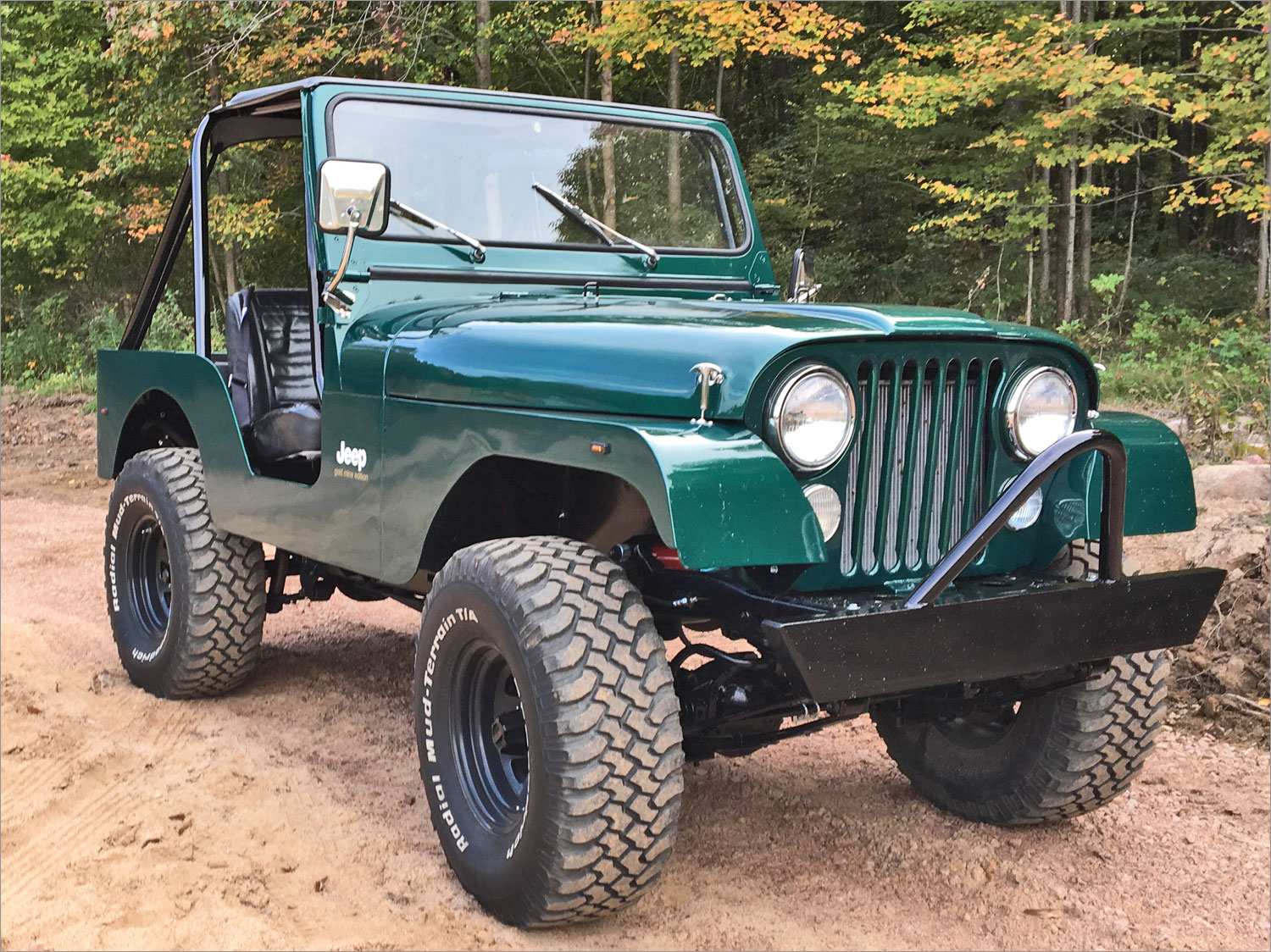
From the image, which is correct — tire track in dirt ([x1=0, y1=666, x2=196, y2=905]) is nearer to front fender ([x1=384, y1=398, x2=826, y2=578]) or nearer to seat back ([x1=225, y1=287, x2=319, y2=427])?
seat back ([x1=225, y1=287, x2=319, y2=427])

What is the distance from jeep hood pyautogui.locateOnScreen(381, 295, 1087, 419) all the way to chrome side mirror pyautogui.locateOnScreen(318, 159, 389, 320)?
313mm

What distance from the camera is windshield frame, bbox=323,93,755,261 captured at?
3.96 metres

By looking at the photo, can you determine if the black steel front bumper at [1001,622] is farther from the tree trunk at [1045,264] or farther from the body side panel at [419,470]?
the tree trunk at [1045,264]

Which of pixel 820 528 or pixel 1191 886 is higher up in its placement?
pixel 820 528

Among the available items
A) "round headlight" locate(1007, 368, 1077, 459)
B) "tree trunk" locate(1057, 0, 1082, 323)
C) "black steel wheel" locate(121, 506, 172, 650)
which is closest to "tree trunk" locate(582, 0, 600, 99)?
"tree trunk" locate(1057, 0, 1082, 323)

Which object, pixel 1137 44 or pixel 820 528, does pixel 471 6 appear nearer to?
pixel 1137 44

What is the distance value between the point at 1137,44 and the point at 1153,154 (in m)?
4.81

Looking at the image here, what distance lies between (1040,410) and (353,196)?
6.17 feet

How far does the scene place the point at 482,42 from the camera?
12102 millimetres

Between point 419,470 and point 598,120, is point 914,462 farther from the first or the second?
point 598,120

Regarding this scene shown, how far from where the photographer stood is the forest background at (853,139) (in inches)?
432

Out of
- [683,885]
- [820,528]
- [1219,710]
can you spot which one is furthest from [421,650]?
[1219,710]

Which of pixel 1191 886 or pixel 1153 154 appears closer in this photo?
pixel 1191 886

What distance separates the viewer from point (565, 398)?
2.91 metres
